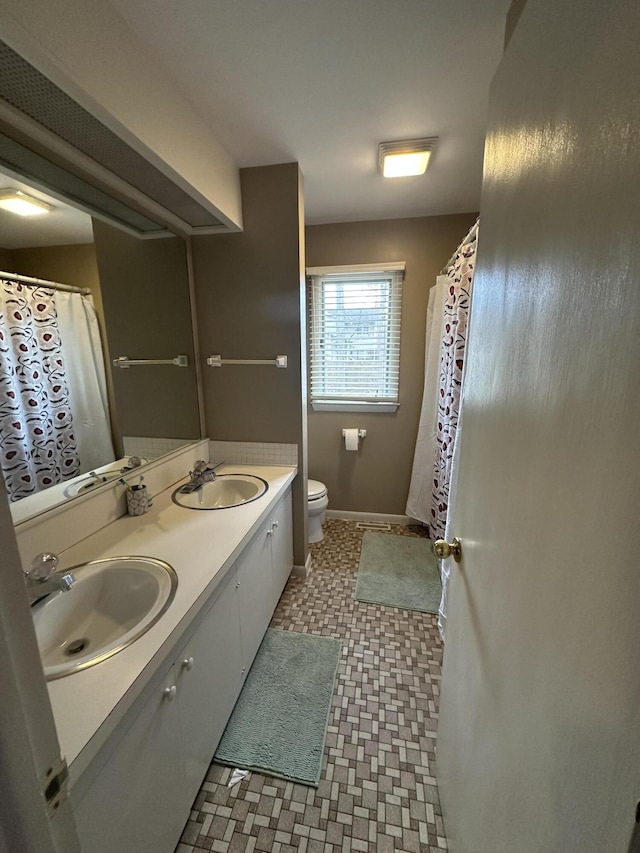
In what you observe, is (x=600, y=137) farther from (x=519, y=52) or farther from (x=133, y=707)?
(x=133, y=707)

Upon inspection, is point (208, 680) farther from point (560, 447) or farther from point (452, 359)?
point (452, 359)

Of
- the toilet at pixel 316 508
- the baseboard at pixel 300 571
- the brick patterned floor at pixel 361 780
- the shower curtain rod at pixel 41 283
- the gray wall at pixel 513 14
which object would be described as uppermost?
the gray wall at pixel 513 14

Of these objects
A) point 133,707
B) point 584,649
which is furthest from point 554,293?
point 133,707

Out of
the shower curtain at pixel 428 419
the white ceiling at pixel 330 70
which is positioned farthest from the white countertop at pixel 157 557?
the white ceiling at pixel 330 70

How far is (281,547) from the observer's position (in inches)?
78.6

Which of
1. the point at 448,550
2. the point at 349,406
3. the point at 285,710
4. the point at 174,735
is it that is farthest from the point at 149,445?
the point at 349,406

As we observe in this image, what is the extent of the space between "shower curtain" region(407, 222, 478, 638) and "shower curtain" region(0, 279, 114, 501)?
1.46 meters

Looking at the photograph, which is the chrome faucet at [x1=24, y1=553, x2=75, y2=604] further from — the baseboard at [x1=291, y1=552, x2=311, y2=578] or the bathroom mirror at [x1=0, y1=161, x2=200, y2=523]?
the baseboard at [x1=291, y1=552, x2=311, y2=578]

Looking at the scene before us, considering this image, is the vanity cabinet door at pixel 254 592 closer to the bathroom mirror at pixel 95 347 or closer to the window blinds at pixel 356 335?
the bathroom mirror at pixel 95 347

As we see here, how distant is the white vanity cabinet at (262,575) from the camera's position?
1.47 m

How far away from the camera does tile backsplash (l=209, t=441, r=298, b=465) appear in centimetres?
216

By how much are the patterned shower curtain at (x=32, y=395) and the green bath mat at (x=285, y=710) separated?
1.22 metres

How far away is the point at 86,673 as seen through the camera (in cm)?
77

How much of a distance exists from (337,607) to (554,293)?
2.05 meters
